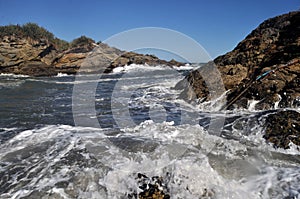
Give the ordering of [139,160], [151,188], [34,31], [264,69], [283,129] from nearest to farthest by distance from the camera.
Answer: [151,188], [139,160], [283,129], [264,69], [34,31]

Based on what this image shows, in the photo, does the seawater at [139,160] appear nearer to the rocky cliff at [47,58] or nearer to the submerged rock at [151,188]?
the submerged rock at [151,188]

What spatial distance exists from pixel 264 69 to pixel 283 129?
4.00 metres

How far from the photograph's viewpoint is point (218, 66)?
34.5 feet

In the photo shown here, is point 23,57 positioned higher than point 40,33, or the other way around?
point 40,33

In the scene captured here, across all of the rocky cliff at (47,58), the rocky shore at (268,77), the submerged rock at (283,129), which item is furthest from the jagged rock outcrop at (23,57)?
the submerged rock at (283,129)

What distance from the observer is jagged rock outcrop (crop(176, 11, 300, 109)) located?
23.0 feet

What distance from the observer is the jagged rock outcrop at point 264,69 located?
7016 millimetres

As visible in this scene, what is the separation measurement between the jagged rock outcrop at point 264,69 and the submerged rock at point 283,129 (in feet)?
5.29

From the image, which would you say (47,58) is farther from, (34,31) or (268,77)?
(268,77)

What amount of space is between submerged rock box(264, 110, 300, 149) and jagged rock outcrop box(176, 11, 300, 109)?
1.61 m

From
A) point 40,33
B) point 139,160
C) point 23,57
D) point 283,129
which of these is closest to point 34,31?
point 40,33

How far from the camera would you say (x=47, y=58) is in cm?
3203

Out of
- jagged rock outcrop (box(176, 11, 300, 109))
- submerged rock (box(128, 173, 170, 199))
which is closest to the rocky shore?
jagged rock outcrop (box(176, 11, 300, 109))

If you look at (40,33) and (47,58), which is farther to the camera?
(40,33)
